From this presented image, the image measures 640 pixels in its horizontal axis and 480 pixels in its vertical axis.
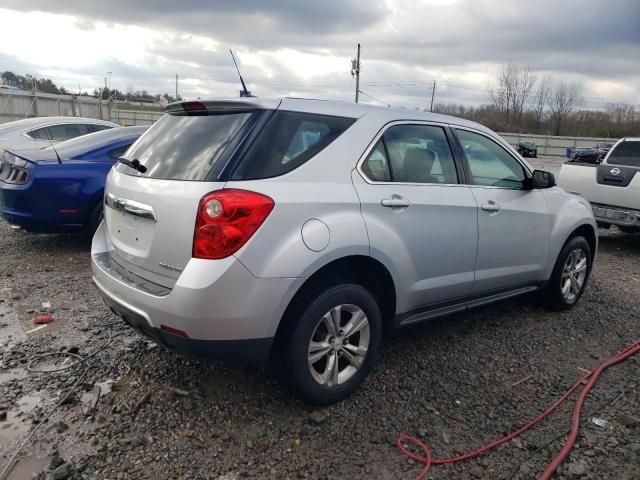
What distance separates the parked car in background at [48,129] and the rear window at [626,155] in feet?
28.8

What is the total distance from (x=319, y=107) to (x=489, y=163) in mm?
1712

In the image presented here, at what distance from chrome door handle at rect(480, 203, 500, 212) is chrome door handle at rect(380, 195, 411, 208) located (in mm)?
858

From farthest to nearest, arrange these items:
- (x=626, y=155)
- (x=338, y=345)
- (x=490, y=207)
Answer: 1. (x=626, y=155)
2. (x=490, y=207)
3. (x=338, y=345)

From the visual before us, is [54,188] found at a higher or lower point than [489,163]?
lower

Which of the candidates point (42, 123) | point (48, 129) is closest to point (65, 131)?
point (48, 129)

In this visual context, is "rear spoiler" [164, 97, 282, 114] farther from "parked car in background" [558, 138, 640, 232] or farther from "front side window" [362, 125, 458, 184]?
"parked car in background" [558, 138, 640, 232]

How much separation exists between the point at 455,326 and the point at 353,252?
1.97 meters

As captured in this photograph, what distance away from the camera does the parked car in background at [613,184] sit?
765 cm

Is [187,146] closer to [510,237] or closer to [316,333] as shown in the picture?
[316,333]

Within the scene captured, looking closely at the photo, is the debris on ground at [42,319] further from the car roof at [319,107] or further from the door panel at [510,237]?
the door panel at [510,237]

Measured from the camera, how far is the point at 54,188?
19.3 ft

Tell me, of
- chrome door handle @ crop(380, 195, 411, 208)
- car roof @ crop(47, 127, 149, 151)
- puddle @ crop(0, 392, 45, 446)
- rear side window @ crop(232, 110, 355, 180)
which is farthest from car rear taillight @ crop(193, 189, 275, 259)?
car roof @ crop(47, 127, 149, 151)

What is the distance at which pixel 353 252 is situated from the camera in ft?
9.91

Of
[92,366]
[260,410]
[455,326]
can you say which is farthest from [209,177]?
[455,326]
